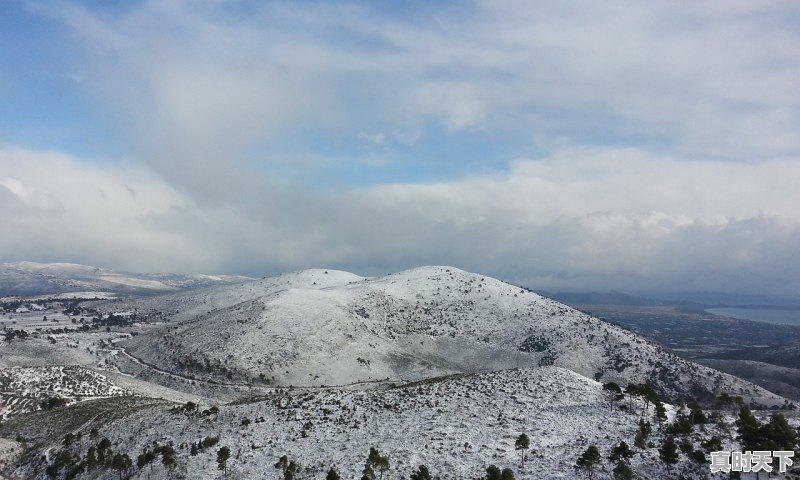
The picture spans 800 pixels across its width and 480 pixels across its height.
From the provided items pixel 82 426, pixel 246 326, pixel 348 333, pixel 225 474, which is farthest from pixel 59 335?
pixel 225 474

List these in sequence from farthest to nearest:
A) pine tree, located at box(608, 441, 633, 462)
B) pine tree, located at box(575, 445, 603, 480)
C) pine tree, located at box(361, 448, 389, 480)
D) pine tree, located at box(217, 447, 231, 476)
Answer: pine tree, located at box(217, 447, 231, 476)
pine tree, located at box(361, 448, 389, 480)
pine tree, located at box(608, 441, 633, 462)
pine tree, located at box(575, 445, 603, 480)

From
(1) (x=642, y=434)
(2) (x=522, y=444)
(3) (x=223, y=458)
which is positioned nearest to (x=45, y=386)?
(3) (x=223, y=458)

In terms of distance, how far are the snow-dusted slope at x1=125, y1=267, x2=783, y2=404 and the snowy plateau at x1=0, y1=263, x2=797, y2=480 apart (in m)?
0.47

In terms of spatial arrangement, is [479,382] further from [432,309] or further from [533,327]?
[432,309]

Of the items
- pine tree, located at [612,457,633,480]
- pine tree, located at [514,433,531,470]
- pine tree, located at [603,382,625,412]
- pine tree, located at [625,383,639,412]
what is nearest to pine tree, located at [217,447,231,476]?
pine tree, located at [514,433,531,470]

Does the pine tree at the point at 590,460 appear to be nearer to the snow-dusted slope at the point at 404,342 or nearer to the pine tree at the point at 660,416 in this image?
the pine tree at the point at 660,416

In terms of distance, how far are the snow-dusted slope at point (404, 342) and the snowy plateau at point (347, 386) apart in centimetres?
47

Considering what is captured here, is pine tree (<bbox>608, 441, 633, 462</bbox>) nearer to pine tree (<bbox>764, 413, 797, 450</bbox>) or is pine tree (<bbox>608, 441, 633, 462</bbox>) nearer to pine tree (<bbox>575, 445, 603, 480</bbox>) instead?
pine tree (<bbox>575, 445, 603, 480</bbox>)

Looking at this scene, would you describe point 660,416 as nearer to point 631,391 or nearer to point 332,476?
point 631,391

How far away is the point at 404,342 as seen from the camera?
113625mm

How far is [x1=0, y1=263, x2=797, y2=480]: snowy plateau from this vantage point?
1447 inches

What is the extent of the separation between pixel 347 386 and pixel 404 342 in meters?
28.2

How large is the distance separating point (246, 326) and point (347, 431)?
7240 cm

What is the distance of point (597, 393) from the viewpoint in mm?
46688
